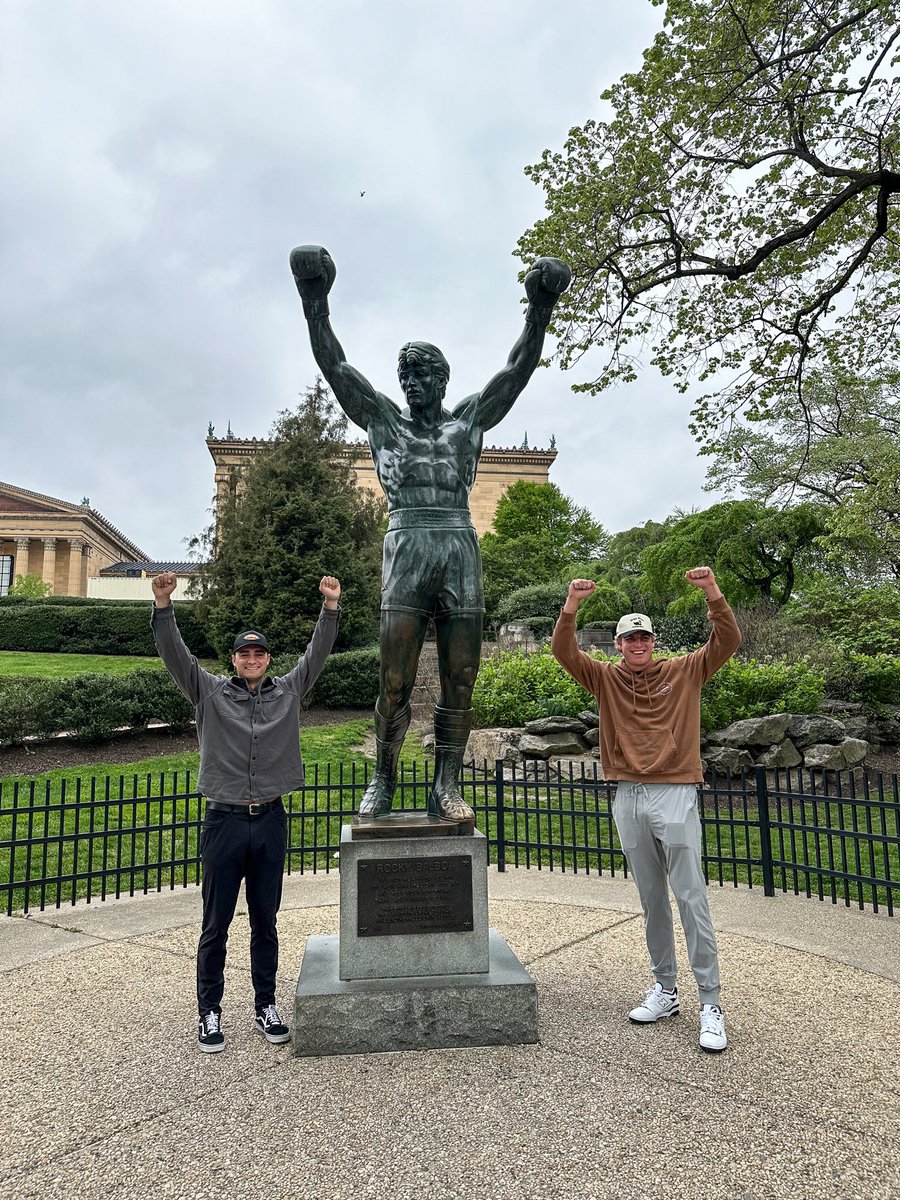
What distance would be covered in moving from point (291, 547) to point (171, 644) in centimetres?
1503

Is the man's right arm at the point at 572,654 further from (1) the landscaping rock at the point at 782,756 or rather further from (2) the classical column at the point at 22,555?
(2) the classical column at the point at 22,555

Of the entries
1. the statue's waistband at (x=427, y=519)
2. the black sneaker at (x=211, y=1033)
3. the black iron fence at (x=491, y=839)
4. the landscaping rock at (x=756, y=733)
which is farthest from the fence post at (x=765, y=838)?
the landscaping rock at (x=756, y=733)

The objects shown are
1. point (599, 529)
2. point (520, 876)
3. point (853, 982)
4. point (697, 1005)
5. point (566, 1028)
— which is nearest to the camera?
point (566, 1028)

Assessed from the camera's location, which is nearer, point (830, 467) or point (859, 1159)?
point (859, 1159)

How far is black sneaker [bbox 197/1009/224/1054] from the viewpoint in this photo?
3.55 metres

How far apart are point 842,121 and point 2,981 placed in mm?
12820

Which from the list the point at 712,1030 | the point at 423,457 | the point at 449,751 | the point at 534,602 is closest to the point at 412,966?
the point at 449,751

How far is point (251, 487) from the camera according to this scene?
18.8m

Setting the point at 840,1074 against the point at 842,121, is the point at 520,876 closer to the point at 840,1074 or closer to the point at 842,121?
the point at 840,1074

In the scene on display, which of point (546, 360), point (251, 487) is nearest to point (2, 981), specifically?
point (546, 360)

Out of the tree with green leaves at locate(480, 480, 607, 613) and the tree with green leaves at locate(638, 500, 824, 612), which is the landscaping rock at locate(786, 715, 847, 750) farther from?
the tree with green leaves at locate(480, 480, 607, 613)

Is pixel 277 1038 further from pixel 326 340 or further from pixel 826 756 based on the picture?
pixel 826 756

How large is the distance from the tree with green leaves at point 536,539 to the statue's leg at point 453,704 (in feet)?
96.9

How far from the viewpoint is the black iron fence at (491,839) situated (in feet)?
19.8
